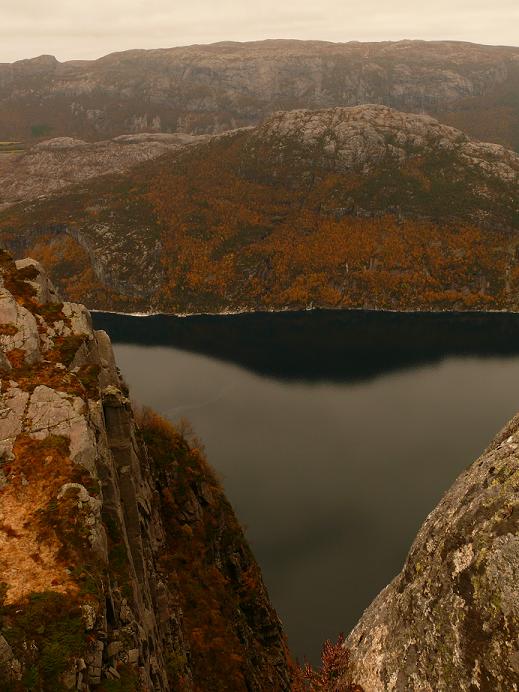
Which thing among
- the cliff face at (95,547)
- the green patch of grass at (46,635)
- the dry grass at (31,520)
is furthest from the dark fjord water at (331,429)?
the green patch of grass at (46,635)

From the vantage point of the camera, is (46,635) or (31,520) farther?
(31,520)

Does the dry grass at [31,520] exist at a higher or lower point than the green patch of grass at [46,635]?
higher

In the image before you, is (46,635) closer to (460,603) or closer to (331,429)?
(460,603)

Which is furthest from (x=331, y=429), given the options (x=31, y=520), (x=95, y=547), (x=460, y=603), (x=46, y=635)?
(x=46, y=635)

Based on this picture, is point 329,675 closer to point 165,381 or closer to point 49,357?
point 49,357

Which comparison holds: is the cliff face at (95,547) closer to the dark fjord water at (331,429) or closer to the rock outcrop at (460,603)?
the rock outcrop at (460,603)

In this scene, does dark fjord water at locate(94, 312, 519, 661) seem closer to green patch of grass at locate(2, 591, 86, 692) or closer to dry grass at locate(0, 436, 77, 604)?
dry grass at locate(0, 436, 77, 604)

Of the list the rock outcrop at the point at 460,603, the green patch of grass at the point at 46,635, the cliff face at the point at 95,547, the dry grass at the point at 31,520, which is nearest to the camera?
the rock outcrop at the point at 460,603
